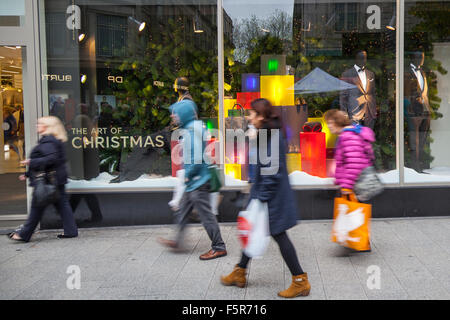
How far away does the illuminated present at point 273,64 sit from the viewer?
25.8 feet

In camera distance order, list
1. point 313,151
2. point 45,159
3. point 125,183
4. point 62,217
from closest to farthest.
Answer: point 45,159 → point 62,217 → point 125,183 → point 313,151

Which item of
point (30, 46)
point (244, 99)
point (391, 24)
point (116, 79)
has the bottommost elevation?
point (244, 99)

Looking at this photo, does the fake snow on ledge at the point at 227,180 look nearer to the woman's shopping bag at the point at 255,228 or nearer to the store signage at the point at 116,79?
the store signage at the point at 116,79

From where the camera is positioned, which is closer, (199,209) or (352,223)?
(352,223)

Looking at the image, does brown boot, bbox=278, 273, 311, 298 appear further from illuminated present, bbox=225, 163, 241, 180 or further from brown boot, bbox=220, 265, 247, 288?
illuminated present, bbox=225, 163, 241, 180

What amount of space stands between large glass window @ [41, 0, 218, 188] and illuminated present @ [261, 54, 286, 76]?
851 mm

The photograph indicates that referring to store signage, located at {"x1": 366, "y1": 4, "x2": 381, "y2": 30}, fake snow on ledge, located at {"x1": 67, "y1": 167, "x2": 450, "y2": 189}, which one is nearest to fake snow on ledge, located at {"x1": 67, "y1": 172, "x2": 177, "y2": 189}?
fake snow on ledge, located at {"x1": 67, "y1": 167, "x2": 450, "y2": 189}

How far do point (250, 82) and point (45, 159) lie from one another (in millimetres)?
3444

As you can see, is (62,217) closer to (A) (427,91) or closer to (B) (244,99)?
(B) (244,99)

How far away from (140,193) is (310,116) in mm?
3051

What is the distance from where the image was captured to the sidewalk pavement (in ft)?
14.7

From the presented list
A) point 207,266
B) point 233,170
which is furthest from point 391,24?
point 207,266

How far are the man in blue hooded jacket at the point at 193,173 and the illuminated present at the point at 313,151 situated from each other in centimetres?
276

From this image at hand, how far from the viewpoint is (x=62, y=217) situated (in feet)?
21.5
